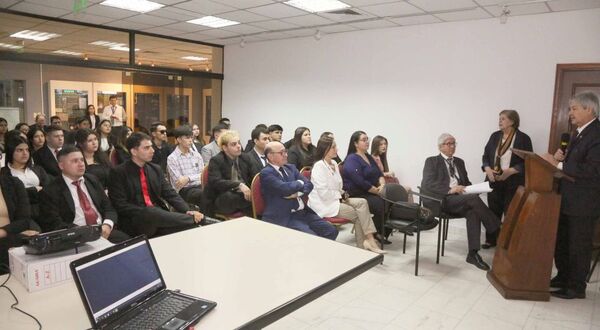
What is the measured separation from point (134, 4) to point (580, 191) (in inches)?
217

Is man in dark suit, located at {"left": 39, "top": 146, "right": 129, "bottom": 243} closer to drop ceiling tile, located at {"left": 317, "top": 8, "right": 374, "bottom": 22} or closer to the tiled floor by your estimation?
the tiled floor

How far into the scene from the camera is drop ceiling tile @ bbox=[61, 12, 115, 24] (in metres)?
6.04

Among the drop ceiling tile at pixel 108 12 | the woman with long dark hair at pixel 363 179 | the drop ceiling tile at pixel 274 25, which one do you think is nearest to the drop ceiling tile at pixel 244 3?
the drop ceiling tile at pixel 274 25

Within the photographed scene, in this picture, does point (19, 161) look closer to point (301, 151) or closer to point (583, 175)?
point (301, 151)

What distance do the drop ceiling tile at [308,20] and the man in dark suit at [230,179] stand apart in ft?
7.86

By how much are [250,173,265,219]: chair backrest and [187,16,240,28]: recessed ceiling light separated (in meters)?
3.31

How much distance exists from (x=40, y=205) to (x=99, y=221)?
0.42m

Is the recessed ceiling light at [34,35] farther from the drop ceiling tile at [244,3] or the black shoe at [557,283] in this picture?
the black shoe at [557,283]

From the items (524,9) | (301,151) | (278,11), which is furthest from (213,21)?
(524,9)

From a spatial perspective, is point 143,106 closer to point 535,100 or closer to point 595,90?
point 535,100

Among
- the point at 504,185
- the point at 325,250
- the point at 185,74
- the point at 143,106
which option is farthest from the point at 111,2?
the point at 504,185

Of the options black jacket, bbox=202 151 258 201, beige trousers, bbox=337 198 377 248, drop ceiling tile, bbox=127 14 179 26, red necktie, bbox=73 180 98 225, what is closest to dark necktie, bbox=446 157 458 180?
beige trousers, bbox=337 198 377 248

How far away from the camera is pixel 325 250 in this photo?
7.38 feet

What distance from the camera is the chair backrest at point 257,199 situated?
12.2ft
